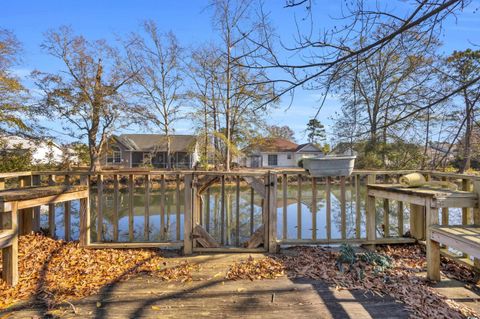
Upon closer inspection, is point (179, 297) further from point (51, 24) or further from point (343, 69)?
point (51, 24)

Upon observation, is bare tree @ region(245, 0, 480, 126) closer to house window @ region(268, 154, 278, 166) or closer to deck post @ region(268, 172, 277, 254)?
deck post @ region(268, 172, 277, 254)

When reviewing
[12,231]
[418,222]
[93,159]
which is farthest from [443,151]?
[93,159]

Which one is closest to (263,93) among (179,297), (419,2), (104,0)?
(419,2)

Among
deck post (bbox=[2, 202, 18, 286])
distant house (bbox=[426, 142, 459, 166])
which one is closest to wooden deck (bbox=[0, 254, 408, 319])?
deck post (bbox=[2, 202, 18, 286])

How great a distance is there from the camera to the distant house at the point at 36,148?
928cm

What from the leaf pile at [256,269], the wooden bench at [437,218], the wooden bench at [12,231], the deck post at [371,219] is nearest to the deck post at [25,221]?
the wooden bench at [12,231]

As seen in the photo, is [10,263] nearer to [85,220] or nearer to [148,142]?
[85,220]

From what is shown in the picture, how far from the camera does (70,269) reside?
2766mm

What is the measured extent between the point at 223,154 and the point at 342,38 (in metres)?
16.7

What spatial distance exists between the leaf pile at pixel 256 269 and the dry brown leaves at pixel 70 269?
0.45m

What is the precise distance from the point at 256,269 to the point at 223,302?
69cm

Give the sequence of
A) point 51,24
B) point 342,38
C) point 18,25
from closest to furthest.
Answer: point 342,38 < point 18,25 < point 51,24

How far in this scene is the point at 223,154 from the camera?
61.0 feet

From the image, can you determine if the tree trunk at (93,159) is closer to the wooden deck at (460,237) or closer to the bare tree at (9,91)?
the bare tree at (9,91)
